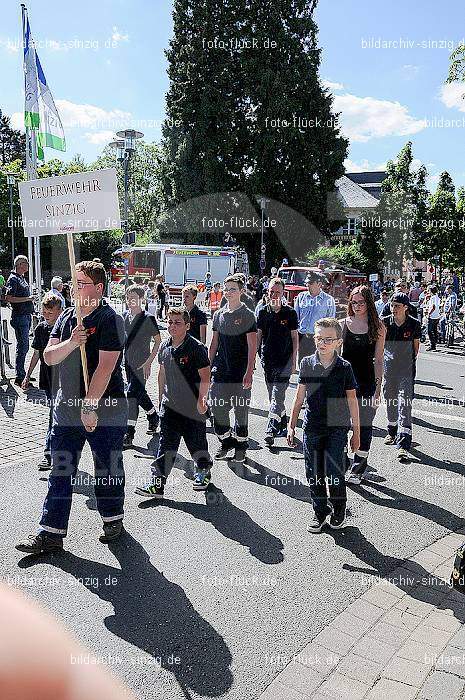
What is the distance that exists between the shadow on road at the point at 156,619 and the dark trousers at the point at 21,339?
677cm

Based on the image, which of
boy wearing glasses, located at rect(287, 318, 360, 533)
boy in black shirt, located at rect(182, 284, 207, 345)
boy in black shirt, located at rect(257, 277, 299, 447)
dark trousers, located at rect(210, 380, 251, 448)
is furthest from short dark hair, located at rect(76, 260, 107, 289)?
boy in black shirt, located at rect(257, 277, 299, 447)

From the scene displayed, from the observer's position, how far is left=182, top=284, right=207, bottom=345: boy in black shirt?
314 inches

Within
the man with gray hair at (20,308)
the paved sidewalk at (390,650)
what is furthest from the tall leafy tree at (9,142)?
the paved sidewalk at (390,650)

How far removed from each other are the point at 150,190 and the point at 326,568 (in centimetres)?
6693

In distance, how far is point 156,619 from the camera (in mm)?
3830

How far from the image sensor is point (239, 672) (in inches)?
131

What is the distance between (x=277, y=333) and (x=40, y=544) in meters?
4.21

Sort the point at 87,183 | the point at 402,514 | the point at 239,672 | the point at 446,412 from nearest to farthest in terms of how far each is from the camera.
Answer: the point at 239,672 < the point at 87,183 < the point at 402,514 < the point at 446,412

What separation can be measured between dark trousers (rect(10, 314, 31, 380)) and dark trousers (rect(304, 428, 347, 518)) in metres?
7.17

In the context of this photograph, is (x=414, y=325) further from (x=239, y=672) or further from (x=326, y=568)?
(x=239, y=672)

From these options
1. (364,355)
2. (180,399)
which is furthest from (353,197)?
(180,399)

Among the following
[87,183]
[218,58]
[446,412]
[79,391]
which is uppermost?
[218,58]

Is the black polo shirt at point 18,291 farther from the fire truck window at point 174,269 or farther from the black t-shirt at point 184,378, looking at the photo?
the fire truck window at point 174,269

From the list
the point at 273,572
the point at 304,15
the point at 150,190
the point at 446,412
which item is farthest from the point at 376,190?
the point at 273,572
